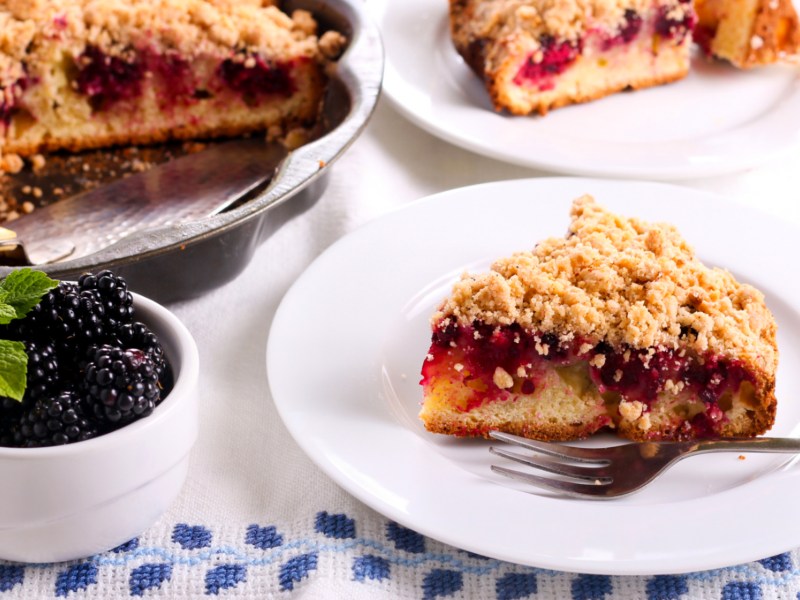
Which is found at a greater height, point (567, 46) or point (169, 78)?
point (567, 46)

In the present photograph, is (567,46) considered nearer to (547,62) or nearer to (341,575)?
(547,62)

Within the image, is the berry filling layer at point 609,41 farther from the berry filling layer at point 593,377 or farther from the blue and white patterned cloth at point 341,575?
the blue and white patterned cloth at point 341,575

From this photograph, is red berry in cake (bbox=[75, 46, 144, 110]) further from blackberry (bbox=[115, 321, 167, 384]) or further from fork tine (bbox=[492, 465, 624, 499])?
fork tine (bbox=[492, 465, 624, 499])

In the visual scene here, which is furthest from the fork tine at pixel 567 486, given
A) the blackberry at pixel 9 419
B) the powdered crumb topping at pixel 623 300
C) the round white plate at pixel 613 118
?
the round white plate at pixel 613 118

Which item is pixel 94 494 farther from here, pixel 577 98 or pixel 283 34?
pixel 577 98

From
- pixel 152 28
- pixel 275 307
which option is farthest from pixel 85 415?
pixel 152 28
